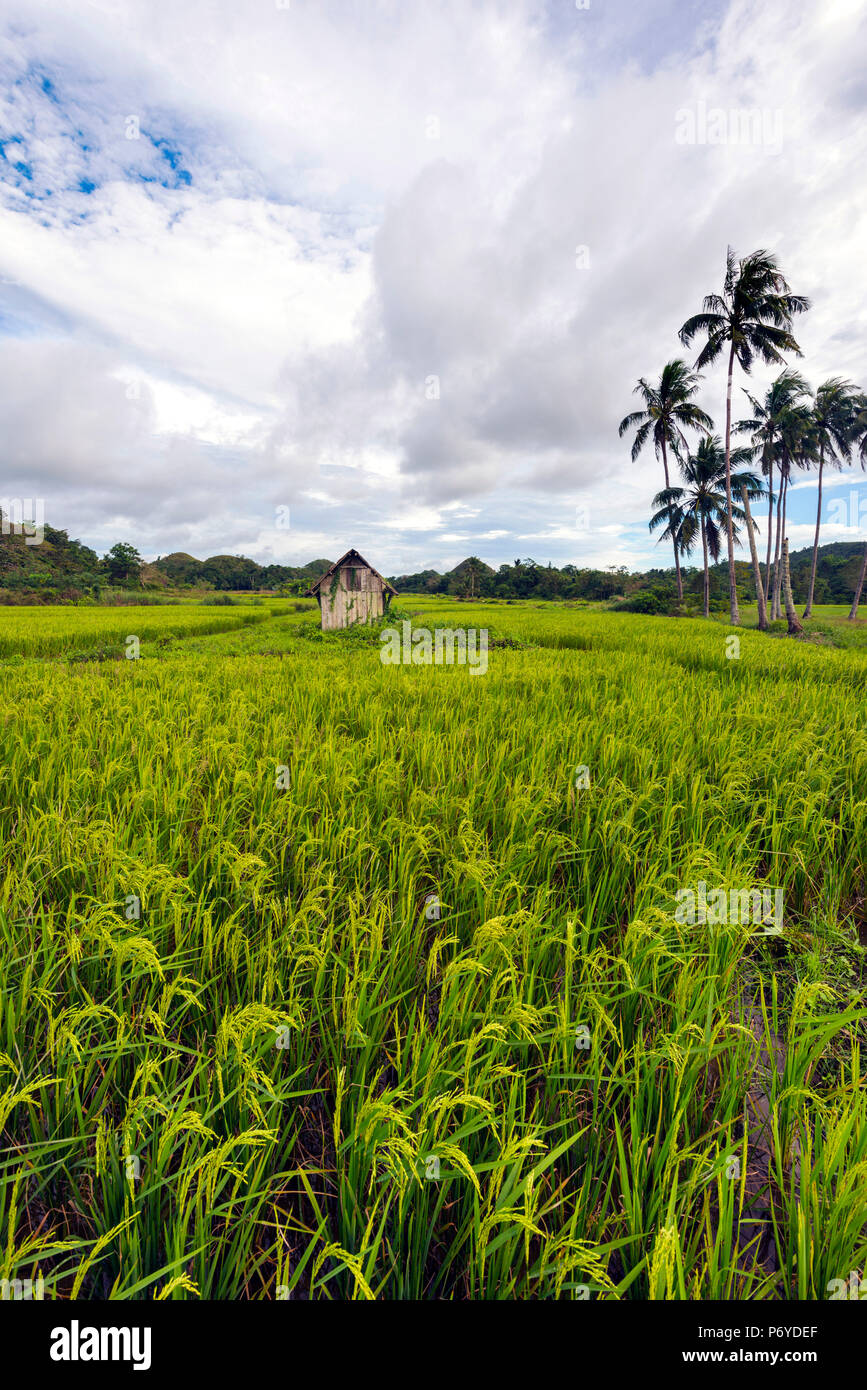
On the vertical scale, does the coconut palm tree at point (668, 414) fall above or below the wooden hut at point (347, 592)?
above

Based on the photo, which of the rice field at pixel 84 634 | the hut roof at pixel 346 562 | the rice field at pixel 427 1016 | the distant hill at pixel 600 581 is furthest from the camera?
the distant hill at pixel 600 581

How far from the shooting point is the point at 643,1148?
127 centimetres

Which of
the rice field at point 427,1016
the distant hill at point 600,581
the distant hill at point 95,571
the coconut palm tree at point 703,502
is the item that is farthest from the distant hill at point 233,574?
the rice field at point 427,1016

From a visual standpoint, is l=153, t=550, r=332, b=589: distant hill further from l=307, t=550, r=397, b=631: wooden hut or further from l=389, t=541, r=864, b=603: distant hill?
l=307, t=550, r=397, b=631: wooden hut

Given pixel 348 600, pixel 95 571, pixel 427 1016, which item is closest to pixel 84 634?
pixel 348 600

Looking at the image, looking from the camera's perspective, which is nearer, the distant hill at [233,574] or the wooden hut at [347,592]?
the wooden hut at [347,592]

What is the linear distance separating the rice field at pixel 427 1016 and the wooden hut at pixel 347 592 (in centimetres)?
1484

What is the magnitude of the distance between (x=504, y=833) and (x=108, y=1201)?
206cm

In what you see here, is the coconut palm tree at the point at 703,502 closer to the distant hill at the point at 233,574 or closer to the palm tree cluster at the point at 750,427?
the palm tree cluster at the point at 750,427

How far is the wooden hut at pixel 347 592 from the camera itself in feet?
60.8

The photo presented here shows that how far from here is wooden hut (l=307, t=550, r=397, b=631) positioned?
18.5m

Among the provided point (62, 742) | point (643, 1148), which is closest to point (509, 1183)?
point (643, 1148)

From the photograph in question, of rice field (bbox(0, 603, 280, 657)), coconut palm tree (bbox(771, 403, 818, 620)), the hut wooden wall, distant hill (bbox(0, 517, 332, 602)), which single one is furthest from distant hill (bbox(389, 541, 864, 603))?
rice field (bbox(0, 603, 280, 657))

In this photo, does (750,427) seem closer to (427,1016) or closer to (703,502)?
(703,502)
